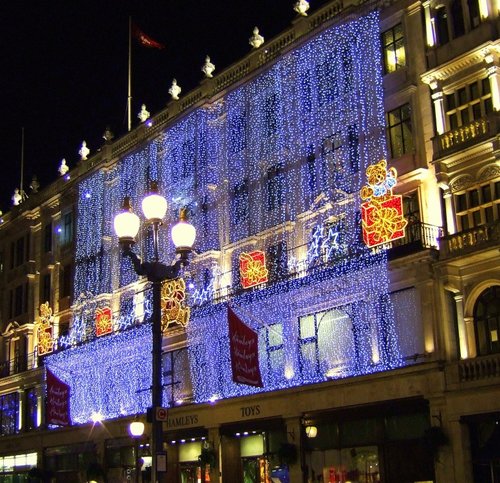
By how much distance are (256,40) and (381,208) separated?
447 inches

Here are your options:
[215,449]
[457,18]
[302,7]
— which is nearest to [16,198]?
[215,449]

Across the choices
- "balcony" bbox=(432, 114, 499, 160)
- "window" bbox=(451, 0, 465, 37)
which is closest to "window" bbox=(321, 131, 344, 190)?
"balcony" bbox=(432, 114, 499, 160)

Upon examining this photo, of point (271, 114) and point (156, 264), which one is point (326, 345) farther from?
point (156, 264)

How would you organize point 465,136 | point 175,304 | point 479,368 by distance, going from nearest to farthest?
point 479,368, point 465,136, point 175,304

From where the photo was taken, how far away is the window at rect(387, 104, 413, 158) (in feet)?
90.0

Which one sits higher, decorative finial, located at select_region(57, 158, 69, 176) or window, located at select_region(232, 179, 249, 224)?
decorative finial, located at select_region(57, 158, 69, 176)

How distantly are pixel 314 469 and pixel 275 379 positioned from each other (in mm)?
3736

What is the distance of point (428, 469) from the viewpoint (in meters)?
24.4

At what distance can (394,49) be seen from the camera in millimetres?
28516

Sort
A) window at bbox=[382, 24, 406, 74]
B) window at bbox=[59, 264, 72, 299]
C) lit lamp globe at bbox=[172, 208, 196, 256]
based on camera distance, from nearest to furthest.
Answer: lit lamp globe at bbox=[172, 208, 196, 256] → window at bbox=[382, 24, 406, 74] → window at bbox=[59, 264, 72, 299]

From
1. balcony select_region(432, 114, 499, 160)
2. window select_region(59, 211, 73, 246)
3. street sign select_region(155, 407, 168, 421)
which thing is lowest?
street sign select_region(155, 407, 168, 421)

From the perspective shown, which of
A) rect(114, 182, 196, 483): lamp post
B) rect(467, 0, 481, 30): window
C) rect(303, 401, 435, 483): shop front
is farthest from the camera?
rect(467, 0, 481, 30): window

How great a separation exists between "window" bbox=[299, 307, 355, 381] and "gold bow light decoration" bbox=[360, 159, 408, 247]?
10.2 feet

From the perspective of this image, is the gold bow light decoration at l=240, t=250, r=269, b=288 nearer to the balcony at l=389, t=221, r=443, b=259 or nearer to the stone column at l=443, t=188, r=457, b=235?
the balcony at l=389, t=221, r=443, b=259
